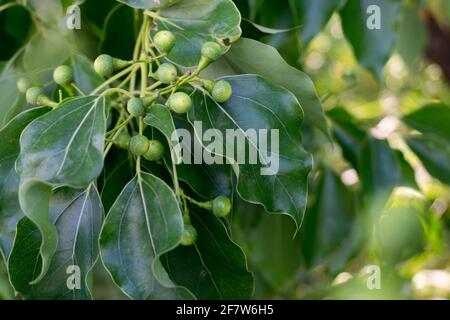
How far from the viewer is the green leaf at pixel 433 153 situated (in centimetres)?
141

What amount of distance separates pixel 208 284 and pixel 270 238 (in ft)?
2.12

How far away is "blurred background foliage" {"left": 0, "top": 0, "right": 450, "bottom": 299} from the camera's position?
3.70 feet

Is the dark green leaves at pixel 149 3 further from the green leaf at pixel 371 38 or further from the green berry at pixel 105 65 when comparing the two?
the green leaf at pixel 371 38

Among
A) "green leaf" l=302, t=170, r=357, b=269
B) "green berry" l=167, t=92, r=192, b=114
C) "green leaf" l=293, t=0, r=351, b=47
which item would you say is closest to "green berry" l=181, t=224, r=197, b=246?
"green berry" l=167, t=92, r=192, b=114

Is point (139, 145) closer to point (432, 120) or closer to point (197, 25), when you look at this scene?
point (197, 25)

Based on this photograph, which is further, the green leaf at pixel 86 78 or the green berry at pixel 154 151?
the green leaf at pixel 86 78

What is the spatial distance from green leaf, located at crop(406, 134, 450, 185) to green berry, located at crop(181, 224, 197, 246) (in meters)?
0.71

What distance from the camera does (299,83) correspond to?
895 mm

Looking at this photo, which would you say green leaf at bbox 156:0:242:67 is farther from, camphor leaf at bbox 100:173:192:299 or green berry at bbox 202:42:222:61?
camphor leaf at bbox 100:173:192:299

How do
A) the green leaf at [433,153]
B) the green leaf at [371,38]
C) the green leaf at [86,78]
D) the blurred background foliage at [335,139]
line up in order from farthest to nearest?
the green leaf at [433,153]
the green leaf at [371,38]
the blurred background foliage at [335,139]
the green leaf at [86,78]

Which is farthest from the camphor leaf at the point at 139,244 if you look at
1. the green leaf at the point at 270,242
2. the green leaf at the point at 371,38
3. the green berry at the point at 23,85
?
the green leaf at the point at 270,242

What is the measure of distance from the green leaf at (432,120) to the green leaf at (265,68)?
592 mm

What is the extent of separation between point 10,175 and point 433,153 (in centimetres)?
88
